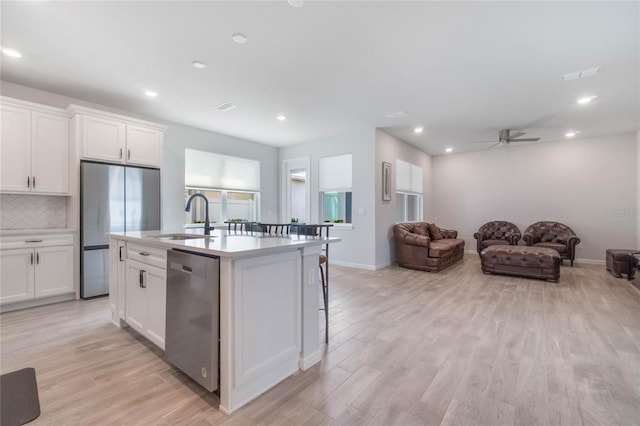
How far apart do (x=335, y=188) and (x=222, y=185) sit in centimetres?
249

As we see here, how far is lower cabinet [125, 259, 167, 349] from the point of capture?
7.21 ft

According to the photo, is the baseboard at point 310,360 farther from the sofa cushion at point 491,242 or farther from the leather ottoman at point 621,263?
the sofa cushion at point 491,242

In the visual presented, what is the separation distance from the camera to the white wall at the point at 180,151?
12.9 feet

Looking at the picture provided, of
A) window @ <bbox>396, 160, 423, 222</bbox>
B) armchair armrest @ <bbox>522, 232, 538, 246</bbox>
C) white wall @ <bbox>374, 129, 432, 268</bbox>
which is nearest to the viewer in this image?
white wall @ <bbox>374, 129, 432, 268</bbox>

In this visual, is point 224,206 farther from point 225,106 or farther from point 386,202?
point 386,202

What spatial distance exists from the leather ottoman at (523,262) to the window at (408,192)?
2244 millimetres

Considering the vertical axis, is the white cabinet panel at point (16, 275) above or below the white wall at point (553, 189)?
below

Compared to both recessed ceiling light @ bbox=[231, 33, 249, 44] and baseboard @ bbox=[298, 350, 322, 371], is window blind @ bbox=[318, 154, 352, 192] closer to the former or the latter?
recessed ceiling light @ bbox=[231, 33, 249, 44]

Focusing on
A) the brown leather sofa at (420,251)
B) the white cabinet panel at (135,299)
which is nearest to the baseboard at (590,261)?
the brown leather sofa at (420,251)

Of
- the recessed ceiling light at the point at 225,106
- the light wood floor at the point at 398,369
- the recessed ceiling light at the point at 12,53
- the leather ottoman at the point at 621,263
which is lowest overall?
the light wood floor at the point at 398,369

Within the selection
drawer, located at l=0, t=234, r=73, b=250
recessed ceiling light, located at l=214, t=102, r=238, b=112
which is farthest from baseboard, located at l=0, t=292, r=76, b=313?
recessed ceiling light, located at l=214, t=102, r=238, b=112

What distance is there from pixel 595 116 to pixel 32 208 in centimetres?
889

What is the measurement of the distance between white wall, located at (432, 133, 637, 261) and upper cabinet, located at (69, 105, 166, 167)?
7.50 m

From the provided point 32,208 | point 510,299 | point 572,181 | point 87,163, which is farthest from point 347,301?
point 572,181
